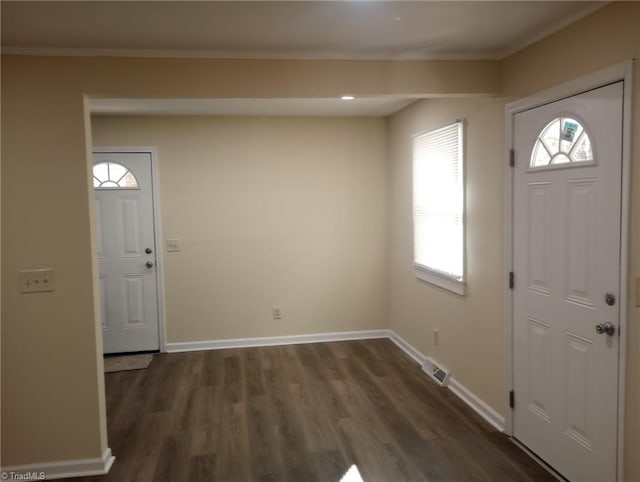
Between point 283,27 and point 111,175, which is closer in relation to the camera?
point 283,27

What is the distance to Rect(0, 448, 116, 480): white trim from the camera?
277cm

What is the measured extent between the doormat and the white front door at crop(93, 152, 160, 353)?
0.13 meters

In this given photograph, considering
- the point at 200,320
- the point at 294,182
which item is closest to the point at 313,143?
the point at 294,182

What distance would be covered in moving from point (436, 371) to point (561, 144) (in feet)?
7.45

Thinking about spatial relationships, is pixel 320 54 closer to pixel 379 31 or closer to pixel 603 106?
pixel 379 31

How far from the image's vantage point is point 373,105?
4.54 metres

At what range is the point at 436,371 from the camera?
4.10 meters

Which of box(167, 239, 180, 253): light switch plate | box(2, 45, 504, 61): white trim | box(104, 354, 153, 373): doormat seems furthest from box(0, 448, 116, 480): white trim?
box(167, 239, 180, 253): light switch plate

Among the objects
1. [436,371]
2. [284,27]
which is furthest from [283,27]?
[436,371]

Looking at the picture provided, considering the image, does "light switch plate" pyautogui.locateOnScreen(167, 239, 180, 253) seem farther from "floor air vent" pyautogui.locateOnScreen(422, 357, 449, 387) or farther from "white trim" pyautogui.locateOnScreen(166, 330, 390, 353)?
"floor air vent" pyautogui.locateOnScreen(422, 357, 449, 387)

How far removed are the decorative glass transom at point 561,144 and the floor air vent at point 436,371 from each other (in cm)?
196

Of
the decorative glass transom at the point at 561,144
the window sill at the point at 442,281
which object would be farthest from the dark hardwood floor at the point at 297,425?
the decorative glass transom at the point at 561,144

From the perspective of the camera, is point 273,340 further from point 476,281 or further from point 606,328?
point 606,328

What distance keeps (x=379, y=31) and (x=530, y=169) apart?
1.16 metres
